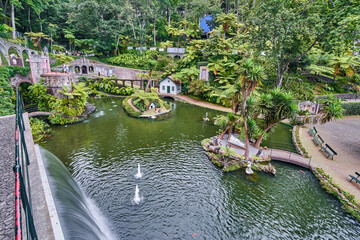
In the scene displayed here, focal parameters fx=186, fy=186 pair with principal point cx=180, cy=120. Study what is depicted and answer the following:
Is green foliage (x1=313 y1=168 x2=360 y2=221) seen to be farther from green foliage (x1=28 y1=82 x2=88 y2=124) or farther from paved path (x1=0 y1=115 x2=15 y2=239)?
green foliage (x1=28 y1=82 x2=88 y2=124)

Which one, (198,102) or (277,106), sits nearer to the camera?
(277,106)

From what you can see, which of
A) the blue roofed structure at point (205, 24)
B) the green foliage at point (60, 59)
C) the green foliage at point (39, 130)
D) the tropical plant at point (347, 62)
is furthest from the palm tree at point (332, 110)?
the blue roofed structure at point (205, 24)

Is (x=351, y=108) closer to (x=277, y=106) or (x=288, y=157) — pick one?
(x=288, y=157)

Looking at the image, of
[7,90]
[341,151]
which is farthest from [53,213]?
[341,151]

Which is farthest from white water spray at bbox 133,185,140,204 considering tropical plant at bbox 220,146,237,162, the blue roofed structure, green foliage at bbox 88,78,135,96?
the blue roofed structure

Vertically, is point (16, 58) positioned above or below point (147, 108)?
above

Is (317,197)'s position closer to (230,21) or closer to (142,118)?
(142,118)
